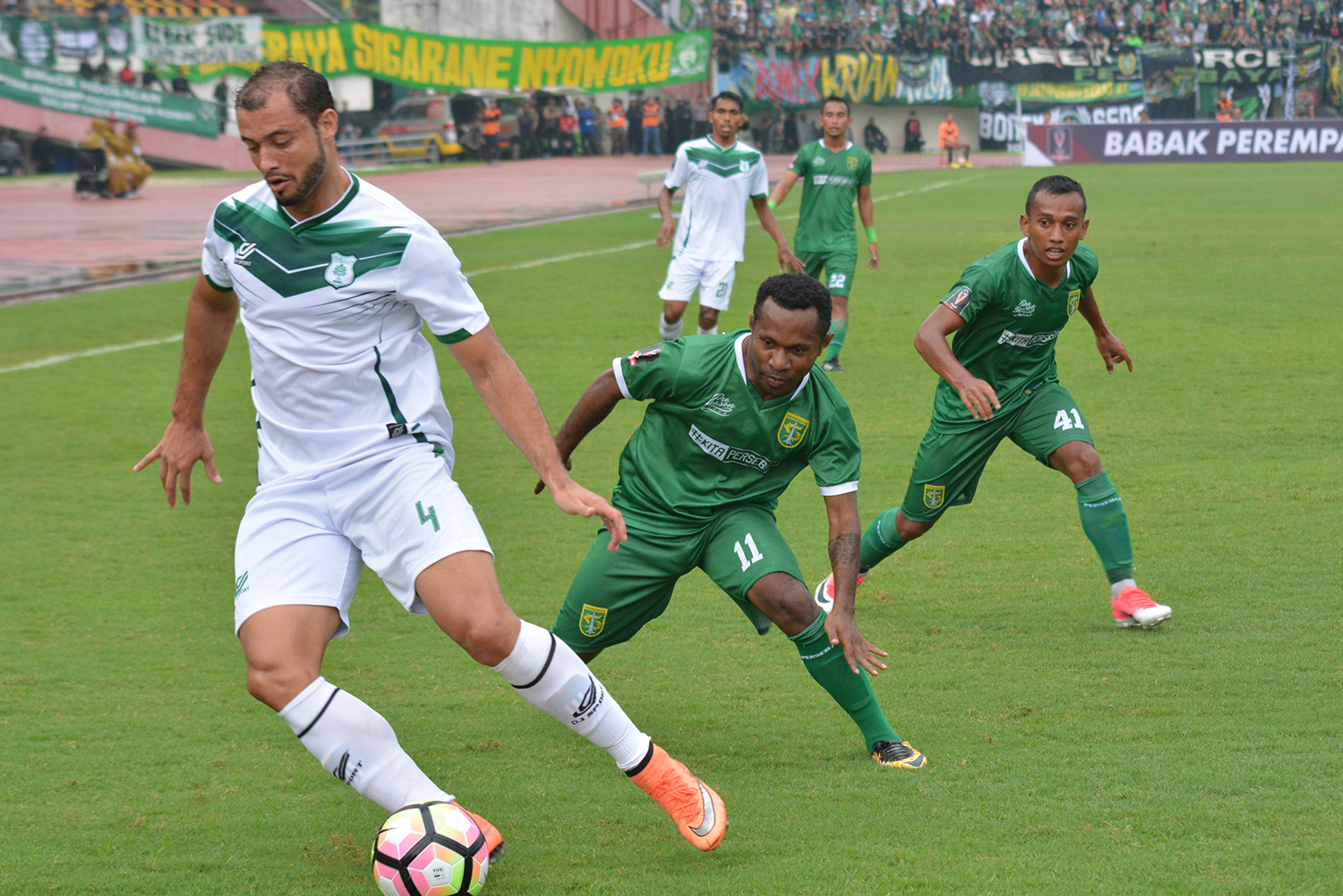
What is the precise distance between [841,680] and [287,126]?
7.62 feet

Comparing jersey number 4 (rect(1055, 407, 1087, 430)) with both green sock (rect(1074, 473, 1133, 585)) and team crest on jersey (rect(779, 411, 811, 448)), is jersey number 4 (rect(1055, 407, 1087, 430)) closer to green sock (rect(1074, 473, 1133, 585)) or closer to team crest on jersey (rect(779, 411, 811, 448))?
green sock (rect(1074, 473, 1133, 585))

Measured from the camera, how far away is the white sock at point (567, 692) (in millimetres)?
3449

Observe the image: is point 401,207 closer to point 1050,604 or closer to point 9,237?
point 1050,604

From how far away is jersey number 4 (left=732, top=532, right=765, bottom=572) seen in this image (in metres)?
4.19

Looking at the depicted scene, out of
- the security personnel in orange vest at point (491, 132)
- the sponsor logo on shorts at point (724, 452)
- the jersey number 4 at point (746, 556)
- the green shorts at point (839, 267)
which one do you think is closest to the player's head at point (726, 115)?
the green shorts at point (839, 267)

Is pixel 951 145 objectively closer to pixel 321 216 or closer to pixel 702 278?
pixel 702 278

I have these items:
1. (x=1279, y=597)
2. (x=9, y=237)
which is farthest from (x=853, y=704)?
(x=9, y=237)

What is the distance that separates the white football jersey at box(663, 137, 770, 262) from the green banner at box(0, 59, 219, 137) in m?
31.1

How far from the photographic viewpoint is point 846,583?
402cm

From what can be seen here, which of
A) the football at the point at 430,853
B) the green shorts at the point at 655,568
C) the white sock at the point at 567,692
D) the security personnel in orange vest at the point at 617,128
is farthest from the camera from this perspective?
the security personnel in orange vest at the point at 617,128

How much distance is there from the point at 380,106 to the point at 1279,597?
148 ft

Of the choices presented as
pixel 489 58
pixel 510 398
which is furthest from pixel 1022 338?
pixel 489 58

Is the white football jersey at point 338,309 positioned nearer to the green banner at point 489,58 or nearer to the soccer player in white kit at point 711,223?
the soccer player in white kit at point 711,223

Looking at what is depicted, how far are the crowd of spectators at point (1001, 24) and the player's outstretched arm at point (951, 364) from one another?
163ft
